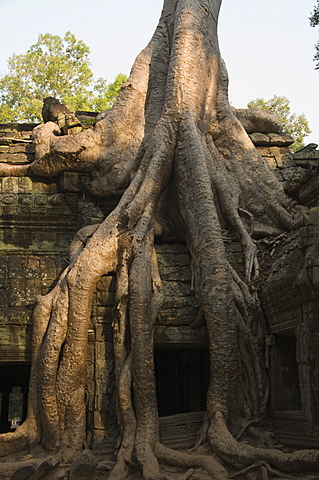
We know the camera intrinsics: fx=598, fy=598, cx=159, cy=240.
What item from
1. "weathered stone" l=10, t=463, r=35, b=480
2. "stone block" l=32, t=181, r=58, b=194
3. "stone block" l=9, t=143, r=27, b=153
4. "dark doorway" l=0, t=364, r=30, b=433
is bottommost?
"weathered stone" l=10, t=463, r=35, b=480

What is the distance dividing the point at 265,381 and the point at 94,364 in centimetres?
169

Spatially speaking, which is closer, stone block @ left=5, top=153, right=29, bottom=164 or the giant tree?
the giant tree

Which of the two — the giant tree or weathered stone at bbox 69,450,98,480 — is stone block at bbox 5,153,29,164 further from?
weathered stone at bbox 69,450,98,480

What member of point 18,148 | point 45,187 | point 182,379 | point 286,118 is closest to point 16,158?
point 18,148

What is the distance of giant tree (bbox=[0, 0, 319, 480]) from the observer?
555 cm

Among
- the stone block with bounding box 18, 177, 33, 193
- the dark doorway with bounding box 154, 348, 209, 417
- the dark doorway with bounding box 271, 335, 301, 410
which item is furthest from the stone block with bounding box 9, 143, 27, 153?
the dark doorway with bounding box 271, 335, 301, 410

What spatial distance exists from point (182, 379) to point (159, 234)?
2979 millimetres

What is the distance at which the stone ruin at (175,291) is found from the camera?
5008 mm

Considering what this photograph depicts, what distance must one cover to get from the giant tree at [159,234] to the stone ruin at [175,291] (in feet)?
0.60

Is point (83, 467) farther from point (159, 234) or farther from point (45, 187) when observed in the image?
point (45, 187)

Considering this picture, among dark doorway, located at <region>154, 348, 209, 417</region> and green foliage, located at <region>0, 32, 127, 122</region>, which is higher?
green foliage, located at <region>0, 32, 127, 122</region>

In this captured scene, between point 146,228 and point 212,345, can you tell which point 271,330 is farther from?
point 146,228

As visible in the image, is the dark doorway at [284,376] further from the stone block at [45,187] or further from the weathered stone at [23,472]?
the stone block at [45,187]

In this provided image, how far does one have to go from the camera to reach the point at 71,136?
748cm
